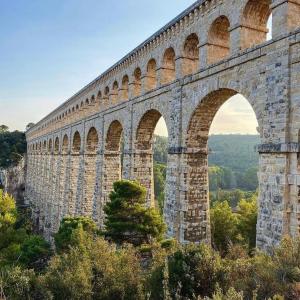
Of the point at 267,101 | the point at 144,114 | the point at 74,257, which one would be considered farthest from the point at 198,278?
the point at 144,114

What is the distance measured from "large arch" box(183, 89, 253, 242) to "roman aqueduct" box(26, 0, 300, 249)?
0.05 m

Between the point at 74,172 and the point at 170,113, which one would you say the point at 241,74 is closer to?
the point at 170,113

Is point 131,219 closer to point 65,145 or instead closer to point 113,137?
point 113,137

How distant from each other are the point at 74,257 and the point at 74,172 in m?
27.3

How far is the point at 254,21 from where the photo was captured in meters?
13.7

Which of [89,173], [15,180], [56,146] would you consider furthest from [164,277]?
[15,180]

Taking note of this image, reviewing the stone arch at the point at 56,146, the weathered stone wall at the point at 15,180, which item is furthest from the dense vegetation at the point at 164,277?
the weathered stone wall at the point at 15,180

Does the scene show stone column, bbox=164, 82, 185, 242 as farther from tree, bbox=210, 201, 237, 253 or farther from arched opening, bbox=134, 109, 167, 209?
tree, bbox=210, 201, 237, 253

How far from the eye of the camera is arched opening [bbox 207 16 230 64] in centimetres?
1530

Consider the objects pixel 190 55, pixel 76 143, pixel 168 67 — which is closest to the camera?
pixel 190 55

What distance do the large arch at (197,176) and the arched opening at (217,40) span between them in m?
2.16

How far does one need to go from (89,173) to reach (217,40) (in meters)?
19.2

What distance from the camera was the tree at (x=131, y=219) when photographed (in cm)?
1512

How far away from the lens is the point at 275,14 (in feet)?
38.3
